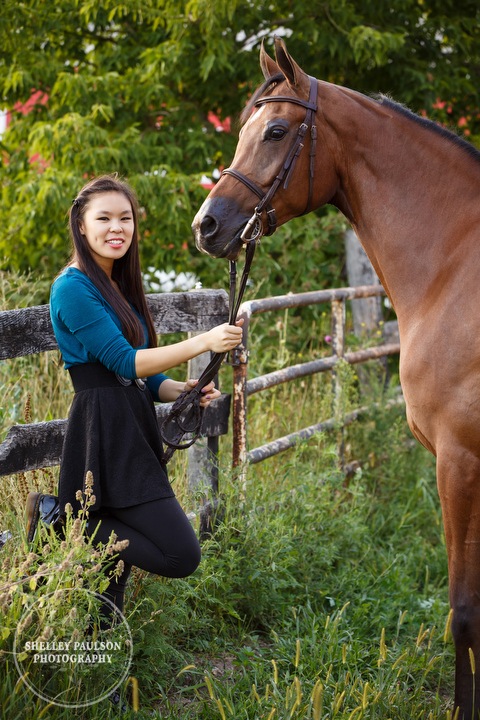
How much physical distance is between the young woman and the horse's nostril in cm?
27

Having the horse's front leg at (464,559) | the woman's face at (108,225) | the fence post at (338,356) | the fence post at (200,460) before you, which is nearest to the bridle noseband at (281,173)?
the woman's face at (108,225)

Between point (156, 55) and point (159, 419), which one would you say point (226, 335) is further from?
point (156, 55)

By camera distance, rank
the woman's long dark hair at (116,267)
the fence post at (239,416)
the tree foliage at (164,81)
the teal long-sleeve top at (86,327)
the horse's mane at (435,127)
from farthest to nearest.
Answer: the tree foliage at (164,81)
the fence post at (239,416)
the horse's mane at (435,127)
the woman's long dark hair at (116,267)
the teal long-sleeve top at (86,327)

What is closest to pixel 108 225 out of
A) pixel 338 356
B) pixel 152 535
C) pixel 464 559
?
pixel 152 535

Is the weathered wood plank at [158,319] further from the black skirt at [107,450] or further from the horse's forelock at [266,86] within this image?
the horse's forelock at [266,86]

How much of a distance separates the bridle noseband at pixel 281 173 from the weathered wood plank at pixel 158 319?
2.15 ft

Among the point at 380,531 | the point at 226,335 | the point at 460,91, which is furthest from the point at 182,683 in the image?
the point at 460,91

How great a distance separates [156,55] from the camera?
6.09 meters

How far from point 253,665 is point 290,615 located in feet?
1.94

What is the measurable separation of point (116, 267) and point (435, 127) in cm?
137

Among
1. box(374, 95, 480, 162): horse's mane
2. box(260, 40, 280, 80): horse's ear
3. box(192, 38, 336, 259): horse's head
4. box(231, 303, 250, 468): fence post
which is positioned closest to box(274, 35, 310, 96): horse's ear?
box(192, 38, 336, 259): horse's head

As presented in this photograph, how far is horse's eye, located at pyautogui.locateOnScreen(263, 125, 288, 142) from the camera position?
2.92 meters

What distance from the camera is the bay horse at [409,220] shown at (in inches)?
107

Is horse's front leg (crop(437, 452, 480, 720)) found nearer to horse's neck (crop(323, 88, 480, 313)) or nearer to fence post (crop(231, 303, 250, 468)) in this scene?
horse's neck (crop(323, 88, 480, 313))
